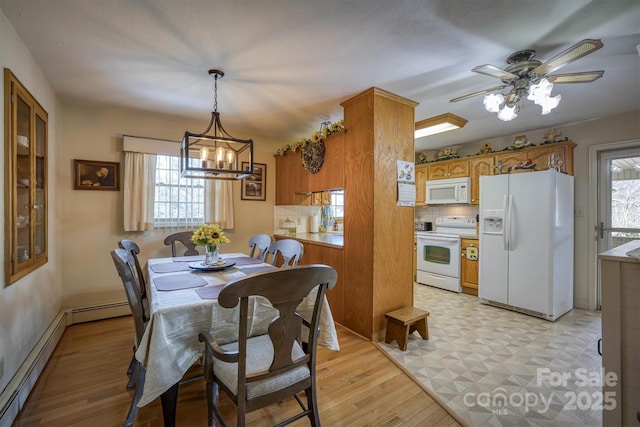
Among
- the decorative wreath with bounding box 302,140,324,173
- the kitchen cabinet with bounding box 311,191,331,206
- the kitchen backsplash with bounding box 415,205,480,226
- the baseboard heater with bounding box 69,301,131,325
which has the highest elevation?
the decorative wreath with bounding box 302,140,324,173

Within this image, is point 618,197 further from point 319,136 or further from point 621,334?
point 319,136

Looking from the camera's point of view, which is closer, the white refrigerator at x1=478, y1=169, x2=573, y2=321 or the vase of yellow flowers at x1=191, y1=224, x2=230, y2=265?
the vase of yellow flowers at x1=191, y1=224, x2=230, y2=265

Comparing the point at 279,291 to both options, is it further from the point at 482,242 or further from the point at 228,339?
the point at 482,242

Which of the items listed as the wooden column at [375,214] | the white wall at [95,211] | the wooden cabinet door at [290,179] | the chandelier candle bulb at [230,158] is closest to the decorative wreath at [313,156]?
the wooden cabinet door at [290,179]

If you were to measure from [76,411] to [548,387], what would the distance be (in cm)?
309

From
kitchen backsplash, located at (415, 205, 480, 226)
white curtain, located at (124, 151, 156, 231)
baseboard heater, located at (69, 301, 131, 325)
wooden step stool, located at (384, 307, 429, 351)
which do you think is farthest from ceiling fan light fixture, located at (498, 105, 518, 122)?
baseboard heater, located at (69, 301, 131, 325)

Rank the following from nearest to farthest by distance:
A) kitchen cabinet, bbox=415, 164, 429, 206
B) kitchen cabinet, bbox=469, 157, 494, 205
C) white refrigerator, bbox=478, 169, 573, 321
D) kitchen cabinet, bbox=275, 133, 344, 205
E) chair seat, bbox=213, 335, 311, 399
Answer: chair seat, bbox=213, 335, 311, 399 → kitchen cabinet, bbox=275, 133, 344, 205 → white refrigerator, bbox=478, 169, 573, 321 → kitchen cabinet, bbox=469, 157, 494, 205 → kitchen cabinet, bbox=415, 164, 429, 206

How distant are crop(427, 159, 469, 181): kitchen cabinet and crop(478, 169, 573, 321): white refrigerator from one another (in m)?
0.80

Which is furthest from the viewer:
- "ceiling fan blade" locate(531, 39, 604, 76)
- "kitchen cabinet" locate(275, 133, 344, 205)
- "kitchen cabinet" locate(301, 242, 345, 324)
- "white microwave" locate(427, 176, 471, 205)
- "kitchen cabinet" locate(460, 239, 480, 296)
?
"white microwave" locate(427, 176, 471, 205)

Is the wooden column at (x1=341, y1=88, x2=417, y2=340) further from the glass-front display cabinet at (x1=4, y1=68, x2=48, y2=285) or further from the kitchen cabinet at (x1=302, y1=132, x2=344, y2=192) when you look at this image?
the glass-front display cabinet at (x1=4, y1=68, x2=48, y2=285)

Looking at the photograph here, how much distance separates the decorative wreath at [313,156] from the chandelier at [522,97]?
172 cm

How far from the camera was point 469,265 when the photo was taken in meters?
4.12

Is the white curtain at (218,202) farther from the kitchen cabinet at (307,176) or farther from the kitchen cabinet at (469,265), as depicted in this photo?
the kitchen cabinet at (469,265)

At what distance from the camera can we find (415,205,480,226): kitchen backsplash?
4.63 metres
